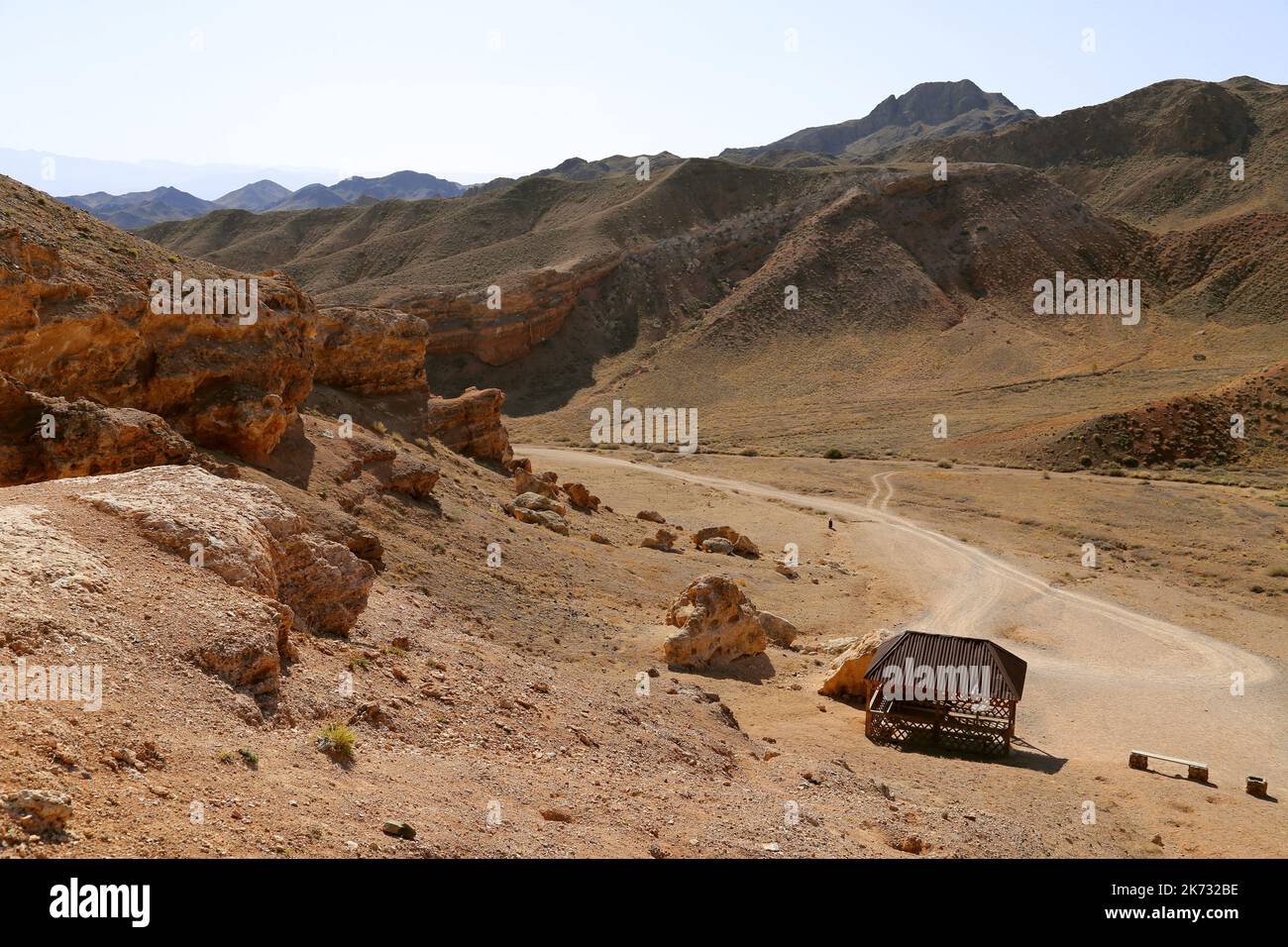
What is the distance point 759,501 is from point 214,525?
3181 cm

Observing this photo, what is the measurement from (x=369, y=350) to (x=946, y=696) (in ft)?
57.2

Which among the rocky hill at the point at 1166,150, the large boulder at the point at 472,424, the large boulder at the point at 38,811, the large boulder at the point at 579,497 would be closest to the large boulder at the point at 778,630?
the large boulder at the point at 579,497

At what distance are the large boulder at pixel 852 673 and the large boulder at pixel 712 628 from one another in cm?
168

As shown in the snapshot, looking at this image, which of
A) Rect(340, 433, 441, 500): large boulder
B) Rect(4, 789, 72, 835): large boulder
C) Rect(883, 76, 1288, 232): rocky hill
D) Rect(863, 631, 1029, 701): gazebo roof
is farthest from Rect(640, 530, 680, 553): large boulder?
Rect(883, 76, 1288, 232): rocky hill

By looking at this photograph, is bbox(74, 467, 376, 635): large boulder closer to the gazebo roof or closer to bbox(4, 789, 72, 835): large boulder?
bbox(4, 789, 72, 835): large boulder

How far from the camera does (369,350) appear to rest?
2525cm

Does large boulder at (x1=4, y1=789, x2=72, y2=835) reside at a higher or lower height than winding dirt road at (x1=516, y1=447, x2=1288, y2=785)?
higher

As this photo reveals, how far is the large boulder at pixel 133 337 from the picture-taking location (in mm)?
13234

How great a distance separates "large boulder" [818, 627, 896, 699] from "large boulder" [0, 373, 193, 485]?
38.5ft

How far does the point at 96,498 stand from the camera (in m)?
8.74

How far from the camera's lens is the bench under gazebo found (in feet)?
48.7
